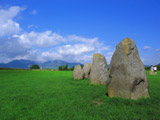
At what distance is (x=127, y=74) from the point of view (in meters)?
7.20

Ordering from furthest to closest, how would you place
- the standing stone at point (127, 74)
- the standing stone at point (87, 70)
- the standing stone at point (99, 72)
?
the standing stone at point (87, 70), the standing stone at point (99, 72), the standing stone at point (127, 74)

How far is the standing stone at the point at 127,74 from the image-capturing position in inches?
283

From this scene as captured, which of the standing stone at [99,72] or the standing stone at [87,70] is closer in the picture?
the standing stone at [99,72]

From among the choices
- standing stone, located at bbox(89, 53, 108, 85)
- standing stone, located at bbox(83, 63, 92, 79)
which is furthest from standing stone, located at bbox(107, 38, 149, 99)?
standing stone, located at bbox(83, 63, 92, 79)

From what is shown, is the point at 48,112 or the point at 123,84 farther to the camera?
the point at 123,84

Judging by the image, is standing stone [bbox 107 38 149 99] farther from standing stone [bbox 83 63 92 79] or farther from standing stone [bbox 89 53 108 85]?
standing stone [bbox 83 63 92 79]

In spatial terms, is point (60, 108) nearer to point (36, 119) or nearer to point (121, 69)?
point (36, 119)

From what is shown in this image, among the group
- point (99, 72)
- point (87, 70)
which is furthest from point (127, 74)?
point (87, 70)

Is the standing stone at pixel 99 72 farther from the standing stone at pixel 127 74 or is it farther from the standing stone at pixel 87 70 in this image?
the standing stone at pixel 87 70

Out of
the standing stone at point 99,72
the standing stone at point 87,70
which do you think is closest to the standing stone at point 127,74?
the standing stone at point 99,72

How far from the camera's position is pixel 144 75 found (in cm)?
739

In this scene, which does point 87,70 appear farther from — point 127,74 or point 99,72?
point 127,74

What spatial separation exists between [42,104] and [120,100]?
3.80 m

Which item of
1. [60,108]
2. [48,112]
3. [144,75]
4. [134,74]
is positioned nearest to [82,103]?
[60,108]
